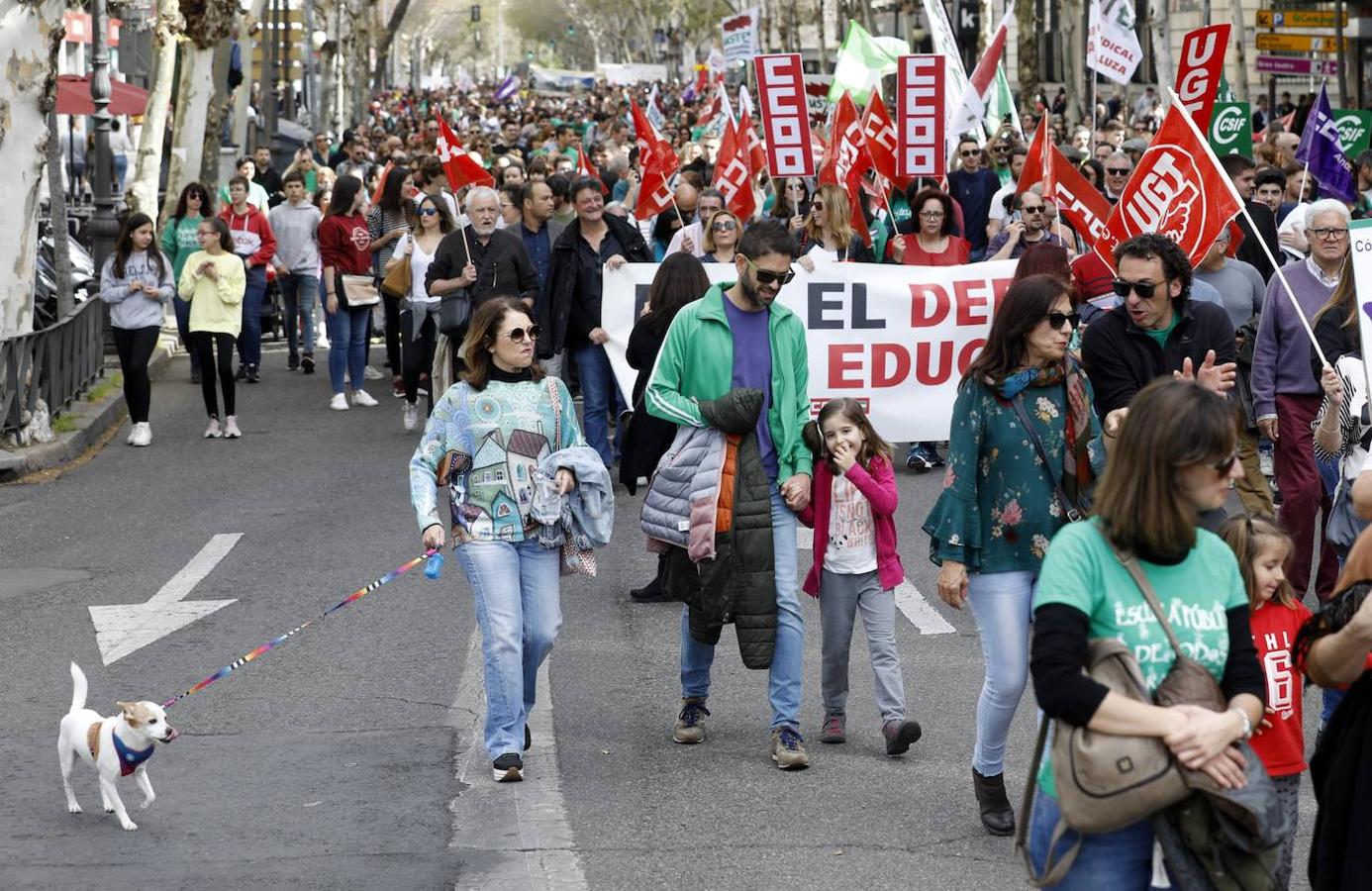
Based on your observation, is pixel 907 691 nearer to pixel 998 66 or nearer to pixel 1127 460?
pixel 1127 460

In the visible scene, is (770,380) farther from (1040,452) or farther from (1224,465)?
(1224,465)

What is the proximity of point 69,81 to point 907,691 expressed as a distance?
68.3 feet

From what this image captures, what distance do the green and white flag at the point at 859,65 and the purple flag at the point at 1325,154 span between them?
676 cm

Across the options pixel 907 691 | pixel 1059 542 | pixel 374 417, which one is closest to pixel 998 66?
pixel 374 417

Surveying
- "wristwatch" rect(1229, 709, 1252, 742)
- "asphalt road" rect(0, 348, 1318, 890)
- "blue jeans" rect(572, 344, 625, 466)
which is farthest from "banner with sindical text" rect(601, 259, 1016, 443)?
"wristwatch" rect(1229, 709, 1252, 742)

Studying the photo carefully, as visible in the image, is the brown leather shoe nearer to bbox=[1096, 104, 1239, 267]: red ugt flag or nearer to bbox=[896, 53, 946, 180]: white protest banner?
bbox=[1096, 104, 1239, 267]: red ugt flag

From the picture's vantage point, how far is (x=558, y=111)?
229 feet

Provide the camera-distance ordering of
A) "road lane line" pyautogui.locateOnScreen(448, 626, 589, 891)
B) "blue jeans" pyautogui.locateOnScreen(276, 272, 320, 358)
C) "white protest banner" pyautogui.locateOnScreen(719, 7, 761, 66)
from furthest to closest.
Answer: "white protest banner" pyautogui.locateOnScreen(719, 7, 761, 66) < "blue jeans" pyautogui.locateOnScreen(276, 272, 320, 358) < "road lane line" pyautogui.locateOnScreen(448, 626, 589, 891)

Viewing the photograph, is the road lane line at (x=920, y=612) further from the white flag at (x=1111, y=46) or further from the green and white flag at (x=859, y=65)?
the green and white flag at (x=859, y=65)

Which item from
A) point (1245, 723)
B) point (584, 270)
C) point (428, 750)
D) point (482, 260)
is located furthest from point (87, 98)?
point (1245, 723)

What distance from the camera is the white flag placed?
20.5 meters

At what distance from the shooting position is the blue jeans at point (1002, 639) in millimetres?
6074

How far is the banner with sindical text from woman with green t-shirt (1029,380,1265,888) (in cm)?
680

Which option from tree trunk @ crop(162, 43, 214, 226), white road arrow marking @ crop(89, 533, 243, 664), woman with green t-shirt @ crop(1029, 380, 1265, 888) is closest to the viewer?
woman with green t-shirt @ crop(1029, 380, 1265, 888)
